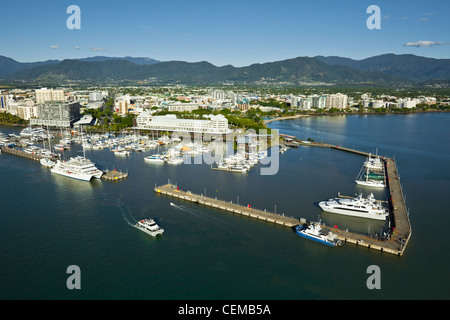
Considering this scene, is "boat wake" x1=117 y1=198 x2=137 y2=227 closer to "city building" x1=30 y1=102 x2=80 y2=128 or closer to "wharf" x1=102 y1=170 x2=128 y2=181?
"wharf" x1=102 y1=170 x2=128 y2=181

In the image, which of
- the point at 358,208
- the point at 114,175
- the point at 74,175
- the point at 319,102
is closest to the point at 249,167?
the point at 114,175

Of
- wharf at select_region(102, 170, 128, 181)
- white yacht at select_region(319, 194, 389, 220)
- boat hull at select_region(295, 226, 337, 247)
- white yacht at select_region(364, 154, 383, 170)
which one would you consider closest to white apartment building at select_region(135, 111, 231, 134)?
wharf at select_region(102, 170, 128, 181)

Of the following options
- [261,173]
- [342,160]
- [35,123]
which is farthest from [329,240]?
[35,123]

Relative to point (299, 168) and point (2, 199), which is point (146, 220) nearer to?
point (2, 199)

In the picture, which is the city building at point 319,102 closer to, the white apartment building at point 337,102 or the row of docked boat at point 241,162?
the white apartment building at point 337,102

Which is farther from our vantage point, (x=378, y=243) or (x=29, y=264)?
(x=378, y=243)

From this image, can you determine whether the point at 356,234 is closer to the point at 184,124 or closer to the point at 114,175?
the point at 114,175
